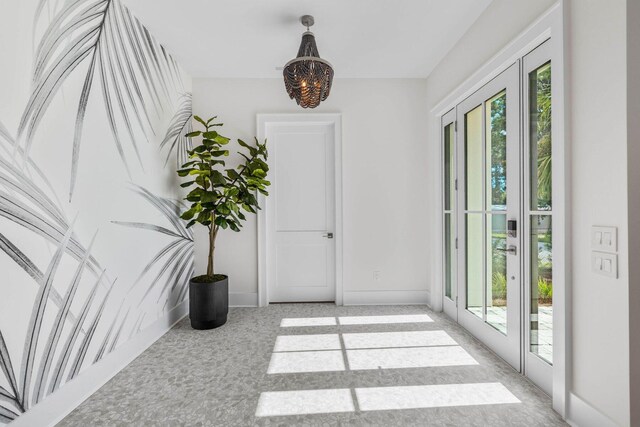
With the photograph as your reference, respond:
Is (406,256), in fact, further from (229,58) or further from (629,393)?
(229,58)

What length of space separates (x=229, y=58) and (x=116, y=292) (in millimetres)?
2414

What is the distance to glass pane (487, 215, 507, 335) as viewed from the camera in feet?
7.14

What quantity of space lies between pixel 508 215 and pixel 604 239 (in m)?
0.73

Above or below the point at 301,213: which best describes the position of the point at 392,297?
below

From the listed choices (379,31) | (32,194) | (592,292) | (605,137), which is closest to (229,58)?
(379,31)

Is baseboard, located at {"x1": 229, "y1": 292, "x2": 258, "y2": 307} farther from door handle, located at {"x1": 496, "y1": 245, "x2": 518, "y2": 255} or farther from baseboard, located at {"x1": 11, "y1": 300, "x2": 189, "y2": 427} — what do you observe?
door handle, located at {"x1": 496, "y1": 245, "x2": 518, "y2": 255}

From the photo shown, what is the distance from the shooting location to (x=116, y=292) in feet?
6.98

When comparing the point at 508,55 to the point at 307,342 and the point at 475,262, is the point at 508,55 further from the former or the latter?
the point at 307,342

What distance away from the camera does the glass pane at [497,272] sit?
7.14ft

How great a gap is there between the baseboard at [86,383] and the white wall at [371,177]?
1.09 m

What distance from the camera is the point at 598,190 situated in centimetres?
140

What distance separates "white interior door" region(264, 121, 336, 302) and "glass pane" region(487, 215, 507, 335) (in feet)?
5.64

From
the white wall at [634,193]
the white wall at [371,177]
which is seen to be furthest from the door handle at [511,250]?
the white wall at [371,177]

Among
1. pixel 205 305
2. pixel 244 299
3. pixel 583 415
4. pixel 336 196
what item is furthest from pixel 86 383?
pixel 583 415
